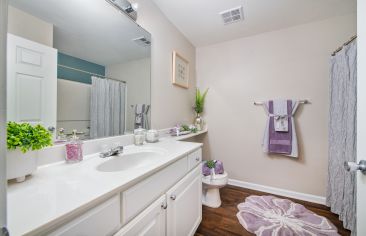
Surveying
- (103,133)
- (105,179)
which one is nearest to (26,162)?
(105,179)

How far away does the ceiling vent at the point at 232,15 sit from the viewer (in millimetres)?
1744

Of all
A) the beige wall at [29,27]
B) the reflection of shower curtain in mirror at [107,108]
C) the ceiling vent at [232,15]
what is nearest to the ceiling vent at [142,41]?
the reflection of shower curtain in mirror at [107,108]

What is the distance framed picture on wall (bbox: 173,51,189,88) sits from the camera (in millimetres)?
1985

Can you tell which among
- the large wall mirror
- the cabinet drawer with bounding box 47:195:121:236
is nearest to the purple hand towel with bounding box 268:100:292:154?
the large wall mirror

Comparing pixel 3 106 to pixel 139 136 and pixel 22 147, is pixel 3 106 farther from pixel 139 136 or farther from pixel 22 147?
pixel 139 136

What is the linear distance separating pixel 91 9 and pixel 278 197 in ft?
9.09

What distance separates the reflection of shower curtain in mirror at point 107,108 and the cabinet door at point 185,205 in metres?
0.66

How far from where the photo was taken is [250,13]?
179cm

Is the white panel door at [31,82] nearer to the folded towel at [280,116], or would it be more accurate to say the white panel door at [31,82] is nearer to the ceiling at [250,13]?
the ceiling at [250,13]

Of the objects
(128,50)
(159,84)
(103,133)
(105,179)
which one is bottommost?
(105,179)

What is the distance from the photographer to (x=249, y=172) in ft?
7.55

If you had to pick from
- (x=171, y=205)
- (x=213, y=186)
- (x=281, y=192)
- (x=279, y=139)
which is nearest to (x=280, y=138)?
(x=279, y=139)

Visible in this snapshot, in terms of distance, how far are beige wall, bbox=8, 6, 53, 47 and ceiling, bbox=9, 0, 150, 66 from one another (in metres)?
0.02

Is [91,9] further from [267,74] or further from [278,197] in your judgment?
[278,197]
